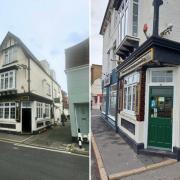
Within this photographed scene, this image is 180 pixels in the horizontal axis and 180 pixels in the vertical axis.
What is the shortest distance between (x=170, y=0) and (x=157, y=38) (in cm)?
59

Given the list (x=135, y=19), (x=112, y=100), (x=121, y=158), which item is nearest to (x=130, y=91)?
(x=135, y=19)

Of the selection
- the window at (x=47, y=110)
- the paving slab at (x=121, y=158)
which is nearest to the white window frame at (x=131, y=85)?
the paving slab at (x=121, y=158)

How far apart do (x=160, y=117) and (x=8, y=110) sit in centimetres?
255

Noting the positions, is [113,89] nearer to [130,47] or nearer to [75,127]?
[130,47]

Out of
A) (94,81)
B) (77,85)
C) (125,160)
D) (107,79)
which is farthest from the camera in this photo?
(107,79)

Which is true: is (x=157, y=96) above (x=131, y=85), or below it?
below

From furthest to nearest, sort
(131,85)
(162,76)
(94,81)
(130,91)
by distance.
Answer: (130,91) → (131,85) → (162,76) → (94,81)

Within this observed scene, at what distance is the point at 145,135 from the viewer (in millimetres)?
2982

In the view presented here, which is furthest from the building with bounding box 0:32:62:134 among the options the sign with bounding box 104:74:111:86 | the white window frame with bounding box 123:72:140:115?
the sign with bounding box 104:74:111:86

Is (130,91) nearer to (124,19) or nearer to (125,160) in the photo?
(124,19)

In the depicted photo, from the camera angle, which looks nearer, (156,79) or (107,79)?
(156,79)

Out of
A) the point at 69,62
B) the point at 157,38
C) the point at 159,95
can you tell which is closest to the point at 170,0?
the point at 157,38

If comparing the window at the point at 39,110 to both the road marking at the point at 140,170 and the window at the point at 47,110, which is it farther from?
the road marking at the point at 140,170

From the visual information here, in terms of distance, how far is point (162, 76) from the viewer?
2861 millimetres
